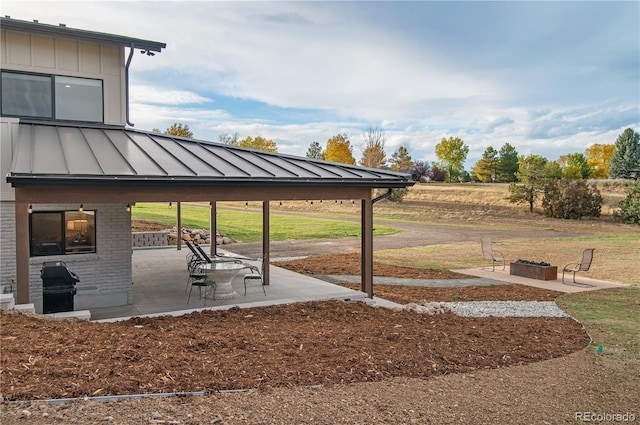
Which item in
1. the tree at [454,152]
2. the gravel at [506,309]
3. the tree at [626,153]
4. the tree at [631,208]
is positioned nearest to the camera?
the gravel at [506,309]

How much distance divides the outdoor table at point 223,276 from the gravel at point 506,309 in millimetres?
4494

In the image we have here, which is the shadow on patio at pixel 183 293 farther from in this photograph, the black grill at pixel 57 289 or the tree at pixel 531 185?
the tree at pixel 531 185

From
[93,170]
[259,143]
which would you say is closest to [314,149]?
[259,143]

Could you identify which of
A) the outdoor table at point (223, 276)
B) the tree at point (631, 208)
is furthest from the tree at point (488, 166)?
the outdoor table at point (223, 276)

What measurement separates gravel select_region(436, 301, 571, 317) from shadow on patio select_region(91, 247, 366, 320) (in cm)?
209

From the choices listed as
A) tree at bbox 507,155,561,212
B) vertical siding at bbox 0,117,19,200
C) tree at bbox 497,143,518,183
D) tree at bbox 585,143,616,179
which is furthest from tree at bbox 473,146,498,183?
vertical siding at bbox 0,117,19,200

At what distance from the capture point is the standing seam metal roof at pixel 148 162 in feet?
24.9

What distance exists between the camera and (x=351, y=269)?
53.4ft

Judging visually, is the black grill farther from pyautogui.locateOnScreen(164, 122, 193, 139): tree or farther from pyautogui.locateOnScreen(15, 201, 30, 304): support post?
pyautogui.locateOnScreen(164, 122, 193, 139): tree

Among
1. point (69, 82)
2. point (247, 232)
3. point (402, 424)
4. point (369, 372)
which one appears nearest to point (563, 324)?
point (369, 372)

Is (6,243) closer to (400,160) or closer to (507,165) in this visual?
(400,160)

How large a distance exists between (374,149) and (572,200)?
30102mm

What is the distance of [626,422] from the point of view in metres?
4.67

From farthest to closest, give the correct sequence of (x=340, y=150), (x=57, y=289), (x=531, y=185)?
(x=340, y=150), (x=531, y=185), (x=57, y=289)
